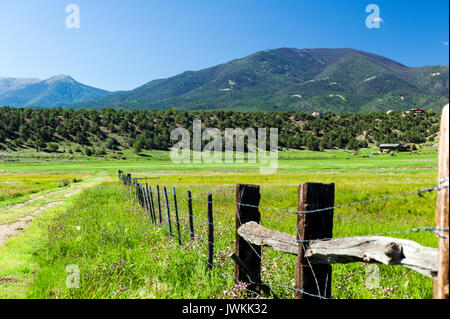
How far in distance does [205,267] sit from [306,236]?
261cm

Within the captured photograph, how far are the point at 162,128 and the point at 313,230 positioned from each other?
505 ft

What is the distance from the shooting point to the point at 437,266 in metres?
2.36

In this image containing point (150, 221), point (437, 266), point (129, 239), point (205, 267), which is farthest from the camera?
point (150, 221)

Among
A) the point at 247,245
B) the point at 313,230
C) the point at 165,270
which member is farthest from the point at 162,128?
the point at 313,230

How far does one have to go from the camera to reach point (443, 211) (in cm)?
226

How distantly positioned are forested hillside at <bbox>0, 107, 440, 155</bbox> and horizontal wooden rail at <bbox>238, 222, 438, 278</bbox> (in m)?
118

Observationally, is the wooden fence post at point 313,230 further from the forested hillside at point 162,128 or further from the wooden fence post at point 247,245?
the forested hillside at point 162,128

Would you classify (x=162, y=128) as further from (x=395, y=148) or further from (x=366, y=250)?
(x=366, y=250)

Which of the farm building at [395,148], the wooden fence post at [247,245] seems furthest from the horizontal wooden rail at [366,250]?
the farm building at [395,148]

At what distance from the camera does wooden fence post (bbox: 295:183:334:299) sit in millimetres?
3541

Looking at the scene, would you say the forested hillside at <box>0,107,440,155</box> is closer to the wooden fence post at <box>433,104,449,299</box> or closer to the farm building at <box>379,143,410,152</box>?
the farm building at <box>379,143,410,152</box>

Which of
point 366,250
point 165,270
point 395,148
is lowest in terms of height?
point 165,270
